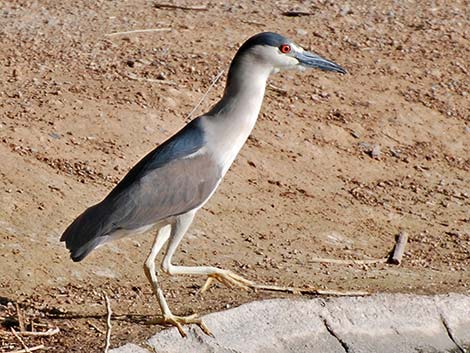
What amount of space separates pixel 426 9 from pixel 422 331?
19.6 ft

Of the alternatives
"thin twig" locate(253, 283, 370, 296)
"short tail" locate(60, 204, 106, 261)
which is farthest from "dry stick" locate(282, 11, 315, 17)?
"short tail" locate(60, 204, 106, 261)

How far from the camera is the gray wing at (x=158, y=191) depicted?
662cm

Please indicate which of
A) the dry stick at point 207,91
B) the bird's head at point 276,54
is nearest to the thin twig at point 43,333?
the bird's head at point 276,54

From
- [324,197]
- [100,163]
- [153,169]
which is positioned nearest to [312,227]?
[324,197]

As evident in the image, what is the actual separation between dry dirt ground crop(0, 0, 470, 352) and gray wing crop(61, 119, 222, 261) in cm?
50

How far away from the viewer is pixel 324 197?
930 centimetres

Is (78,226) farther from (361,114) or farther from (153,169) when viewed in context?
(361,114)

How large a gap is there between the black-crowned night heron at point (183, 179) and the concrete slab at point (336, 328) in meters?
0.25

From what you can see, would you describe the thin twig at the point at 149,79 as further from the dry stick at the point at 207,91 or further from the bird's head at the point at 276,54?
the bird's head at the point at 276,54

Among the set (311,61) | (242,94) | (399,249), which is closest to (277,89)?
(399,249)

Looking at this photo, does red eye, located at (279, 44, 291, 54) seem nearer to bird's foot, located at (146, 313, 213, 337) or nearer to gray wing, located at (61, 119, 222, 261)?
gray wing, located at (61, 119, 222, 261)

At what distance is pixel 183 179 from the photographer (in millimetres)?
6781

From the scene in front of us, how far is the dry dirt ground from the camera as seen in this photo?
7.44 metres

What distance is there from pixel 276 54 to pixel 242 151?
2547mm
